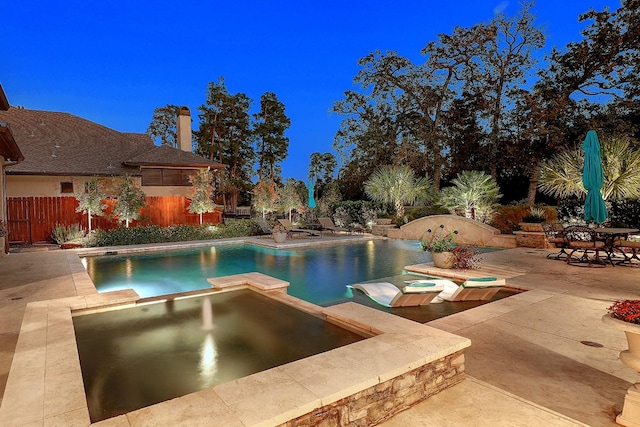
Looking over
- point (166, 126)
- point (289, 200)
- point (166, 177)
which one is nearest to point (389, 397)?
point (289, 200)

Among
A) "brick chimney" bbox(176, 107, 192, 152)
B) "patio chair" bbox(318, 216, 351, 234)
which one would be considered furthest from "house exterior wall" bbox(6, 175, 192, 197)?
"patio chair" bbox(318, 216, 351, 234)

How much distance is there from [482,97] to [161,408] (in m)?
23.3

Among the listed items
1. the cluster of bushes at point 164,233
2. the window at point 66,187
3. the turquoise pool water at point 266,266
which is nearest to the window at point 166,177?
the window at point 66,187

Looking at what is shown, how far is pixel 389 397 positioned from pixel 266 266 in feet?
27.1

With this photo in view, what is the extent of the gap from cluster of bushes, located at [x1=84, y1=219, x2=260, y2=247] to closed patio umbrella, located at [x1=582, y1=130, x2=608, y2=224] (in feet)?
42.7

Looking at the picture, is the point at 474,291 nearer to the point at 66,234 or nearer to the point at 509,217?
the point at 509,217

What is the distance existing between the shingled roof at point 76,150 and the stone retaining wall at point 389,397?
685 inches

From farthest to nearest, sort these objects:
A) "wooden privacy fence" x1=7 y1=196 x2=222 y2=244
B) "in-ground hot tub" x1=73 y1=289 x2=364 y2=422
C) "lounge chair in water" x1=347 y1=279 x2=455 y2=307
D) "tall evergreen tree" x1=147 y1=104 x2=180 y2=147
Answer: "tall evergreen tree" x1=147 y1=104 x2=180 y2=147, "wooden privacy fence" x1=7 y1=196 x2=222 y2=244, "lounge chair in water" x1=347 y1=279 x2=455 y2=307, "in-ground hot tub" x1=73 y1=289 x2=364 y2=422

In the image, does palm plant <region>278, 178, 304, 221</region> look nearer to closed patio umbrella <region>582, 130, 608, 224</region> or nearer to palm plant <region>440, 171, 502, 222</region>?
palm plant <region>440, 171, 502, 222</region>

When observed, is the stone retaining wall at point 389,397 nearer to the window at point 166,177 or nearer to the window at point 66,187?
the window at point 66,187

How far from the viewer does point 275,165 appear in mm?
36562

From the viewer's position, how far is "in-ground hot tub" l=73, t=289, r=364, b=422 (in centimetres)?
373

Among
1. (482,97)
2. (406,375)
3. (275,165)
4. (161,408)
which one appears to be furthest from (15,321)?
(275,165)

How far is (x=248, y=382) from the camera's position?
3.04 m
